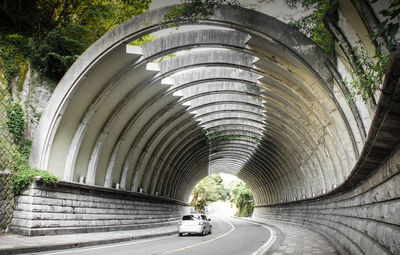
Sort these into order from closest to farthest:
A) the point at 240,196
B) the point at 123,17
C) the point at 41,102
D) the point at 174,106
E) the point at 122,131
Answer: the point at 41,102
the point at 122,131
the point at 174,106
the point at 123,17
the point at 240,196

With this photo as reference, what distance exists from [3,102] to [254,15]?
11.2 meters

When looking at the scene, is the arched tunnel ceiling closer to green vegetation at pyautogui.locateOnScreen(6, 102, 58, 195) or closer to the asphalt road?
green vegetation at pyautogui.locateOnScreen(6, 102, 58, 195)

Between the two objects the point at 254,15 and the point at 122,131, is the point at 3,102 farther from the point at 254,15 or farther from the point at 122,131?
the point at 254,15

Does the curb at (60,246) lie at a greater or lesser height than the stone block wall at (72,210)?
lesser

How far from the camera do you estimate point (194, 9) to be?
12875mm

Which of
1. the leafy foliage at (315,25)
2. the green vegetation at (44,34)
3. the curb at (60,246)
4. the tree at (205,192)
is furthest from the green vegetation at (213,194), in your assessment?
the leafy foliage at (315,25)

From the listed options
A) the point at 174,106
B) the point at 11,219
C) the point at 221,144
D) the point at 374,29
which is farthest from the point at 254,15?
the point at 221,144

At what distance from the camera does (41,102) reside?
17.3 meters

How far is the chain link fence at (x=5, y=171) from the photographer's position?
46.9 ft

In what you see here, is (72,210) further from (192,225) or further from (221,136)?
(221,136)

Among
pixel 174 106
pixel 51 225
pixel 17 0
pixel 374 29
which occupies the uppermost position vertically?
pixel 17 0

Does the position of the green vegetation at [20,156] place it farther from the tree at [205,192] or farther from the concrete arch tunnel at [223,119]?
the tree at [205,192]

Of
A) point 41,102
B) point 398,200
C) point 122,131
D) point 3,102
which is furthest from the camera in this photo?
point 122,131

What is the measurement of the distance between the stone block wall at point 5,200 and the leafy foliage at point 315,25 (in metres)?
13.0
